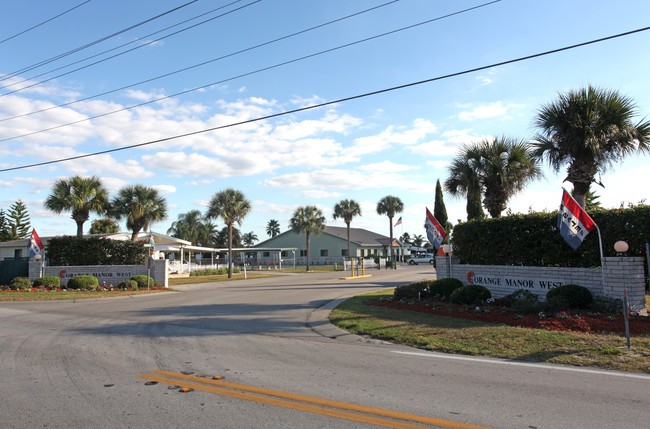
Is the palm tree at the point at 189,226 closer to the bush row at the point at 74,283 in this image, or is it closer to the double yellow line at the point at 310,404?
the bush row at the point at 74,283

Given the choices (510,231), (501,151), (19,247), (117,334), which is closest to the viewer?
(117,334)

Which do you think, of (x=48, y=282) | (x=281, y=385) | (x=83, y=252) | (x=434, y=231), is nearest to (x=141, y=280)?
(x=48, y=282)

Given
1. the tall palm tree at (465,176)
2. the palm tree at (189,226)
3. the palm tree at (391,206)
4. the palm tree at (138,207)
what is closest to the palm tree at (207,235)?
the palm tree at (189,226)

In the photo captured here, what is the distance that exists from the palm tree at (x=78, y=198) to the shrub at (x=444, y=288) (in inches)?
927

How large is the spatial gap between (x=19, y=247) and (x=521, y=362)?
4042cm

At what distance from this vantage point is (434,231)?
53.5 ft

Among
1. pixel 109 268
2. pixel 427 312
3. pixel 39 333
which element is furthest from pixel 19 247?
pixel 427 312

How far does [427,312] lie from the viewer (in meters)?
12.2

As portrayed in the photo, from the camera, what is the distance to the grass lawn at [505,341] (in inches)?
281

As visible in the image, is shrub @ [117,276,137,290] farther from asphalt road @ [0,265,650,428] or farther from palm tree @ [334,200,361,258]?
palm tree @ [334,200,361,258]

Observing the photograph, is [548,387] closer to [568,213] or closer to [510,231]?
[568,213]

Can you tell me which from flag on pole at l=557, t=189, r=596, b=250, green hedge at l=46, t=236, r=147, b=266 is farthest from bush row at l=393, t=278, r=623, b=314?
green hedge at l=46, t=236, r=147, b=266

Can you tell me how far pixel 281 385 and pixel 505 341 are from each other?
4.85 metres

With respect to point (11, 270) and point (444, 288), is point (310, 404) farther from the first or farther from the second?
point (11, 270)
